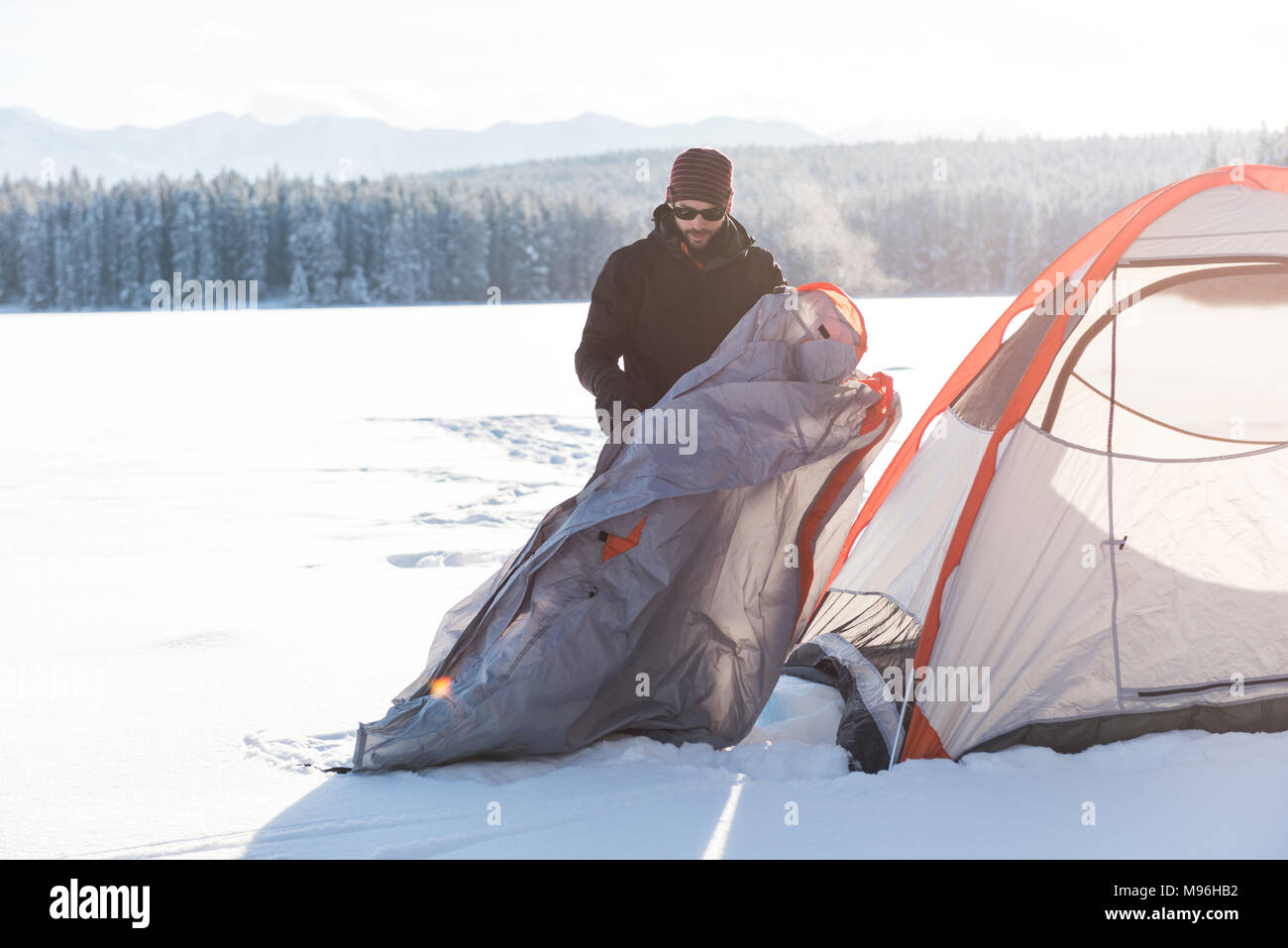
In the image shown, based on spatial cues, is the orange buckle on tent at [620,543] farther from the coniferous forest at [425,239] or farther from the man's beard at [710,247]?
the coniferous forest at [425,239]

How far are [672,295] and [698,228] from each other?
19cm

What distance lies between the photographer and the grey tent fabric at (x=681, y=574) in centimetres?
254

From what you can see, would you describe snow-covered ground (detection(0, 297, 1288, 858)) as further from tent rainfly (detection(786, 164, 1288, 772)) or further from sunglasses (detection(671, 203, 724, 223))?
sunglasses (detection(671, 203, 724, 223))

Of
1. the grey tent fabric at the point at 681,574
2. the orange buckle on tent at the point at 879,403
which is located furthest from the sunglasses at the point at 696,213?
the orange buckle on tent at the point at 879,403

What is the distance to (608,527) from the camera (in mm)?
2562

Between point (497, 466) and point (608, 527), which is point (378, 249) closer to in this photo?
point (497, 466)

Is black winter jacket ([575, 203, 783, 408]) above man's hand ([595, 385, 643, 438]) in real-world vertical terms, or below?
above

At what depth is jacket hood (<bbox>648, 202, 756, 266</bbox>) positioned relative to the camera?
9.34 ft

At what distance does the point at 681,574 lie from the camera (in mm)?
2654

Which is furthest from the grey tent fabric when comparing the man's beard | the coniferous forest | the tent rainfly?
the coniferous forest

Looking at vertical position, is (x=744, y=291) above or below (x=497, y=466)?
above

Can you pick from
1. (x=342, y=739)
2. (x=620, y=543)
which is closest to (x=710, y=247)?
(x=620, y=543)
